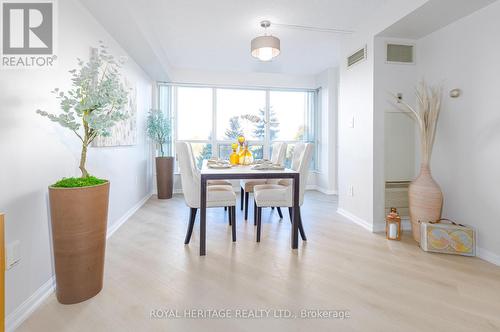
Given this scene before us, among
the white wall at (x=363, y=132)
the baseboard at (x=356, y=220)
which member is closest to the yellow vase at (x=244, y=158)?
the white wall at (x=363, y=132)

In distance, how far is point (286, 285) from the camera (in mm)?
1830

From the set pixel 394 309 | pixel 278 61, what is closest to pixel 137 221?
pixel 394 309

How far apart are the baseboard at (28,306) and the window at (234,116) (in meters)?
3.71

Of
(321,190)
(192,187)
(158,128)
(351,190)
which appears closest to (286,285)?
(192,187)

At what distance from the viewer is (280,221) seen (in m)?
3.38

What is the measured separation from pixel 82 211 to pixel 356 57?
11.2 ft

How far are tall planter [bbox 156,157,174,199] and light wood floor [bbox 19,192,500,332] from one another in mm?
1867

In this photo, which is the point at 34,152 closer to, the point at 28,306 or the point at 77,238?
the point at 77,238

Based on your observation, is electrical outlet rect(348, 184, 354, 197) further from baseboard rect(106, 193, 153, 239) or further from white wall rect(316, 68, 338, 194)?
baseboard rect(106, 193, 153, 239)

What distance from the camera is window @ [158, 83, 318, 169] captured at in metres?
5.34

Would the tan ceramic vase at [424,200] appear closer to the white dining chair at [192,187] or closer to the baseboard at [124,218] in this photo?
the white dining chair at [192,187]

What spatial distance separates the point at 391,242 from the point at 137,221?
3038 millimetres

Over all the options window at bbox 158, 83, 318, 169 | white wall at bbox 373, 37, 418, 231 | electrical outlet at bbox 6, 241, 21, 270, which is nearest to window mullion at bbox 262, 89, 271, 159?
window at bbox 158, 83, 318, 169

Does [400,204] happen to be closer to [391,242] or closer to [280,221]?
[391,242]
